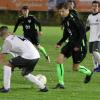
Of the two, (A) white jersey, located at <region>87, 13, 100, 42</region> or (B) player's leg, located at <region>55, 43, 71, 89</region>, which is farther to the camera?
(A) white jersey, located at <region>87, 13, 100, 42</region>

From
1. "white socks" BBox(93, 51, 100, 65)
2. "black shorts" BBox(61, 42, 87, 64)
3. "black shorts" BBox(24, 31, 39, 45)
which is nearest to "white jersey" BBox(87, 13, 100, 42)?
"white socks" BBox(93, 51, 100, 65)

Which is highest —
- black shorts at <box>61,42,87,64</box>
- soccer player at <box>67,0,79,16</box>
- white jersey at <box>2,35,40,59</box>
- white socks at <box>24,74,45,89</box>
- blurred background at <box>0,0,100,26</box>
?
soccer player at <box>67,0,79,16</box>

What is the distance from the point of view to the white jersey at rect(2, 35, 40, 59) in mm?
13070

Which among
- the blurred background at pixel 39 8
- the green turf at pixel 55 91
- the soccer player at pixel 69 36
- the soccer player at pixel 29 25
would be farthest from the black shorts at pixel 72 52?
the blurred background at pixel 39 8

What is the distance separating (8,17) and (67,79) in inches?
1319

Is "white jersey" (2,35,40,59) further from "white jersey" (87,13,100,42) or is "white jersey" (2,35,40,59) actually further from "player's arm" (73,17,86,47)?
"white jersey" (87,13,100,42)

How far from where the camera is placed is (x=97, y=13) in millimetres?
17234

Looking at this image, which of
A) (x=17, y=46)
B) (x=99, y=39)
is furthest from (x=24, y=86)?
(x=99, y=39)

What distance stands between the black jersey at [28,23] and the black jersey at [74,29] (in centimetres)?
632

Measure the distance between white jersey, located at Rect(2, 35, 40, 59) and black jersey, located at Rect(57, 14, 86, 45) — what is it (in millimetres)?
1309

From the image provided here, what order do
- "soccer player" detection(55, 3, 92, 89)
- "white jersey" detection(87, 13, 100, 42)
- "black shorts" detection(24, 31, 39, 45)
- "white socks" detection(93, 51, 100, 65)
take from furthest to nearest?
"black shorts" detection(24, 31, 39, 45), "white socks" detection(93, 51, 100, 65), "white jersey" detection(87, 13, 100, 42), "soccer player" detection(55, 3, 92, 89)

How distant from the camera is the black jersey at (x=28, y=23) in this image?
2059 centimetres

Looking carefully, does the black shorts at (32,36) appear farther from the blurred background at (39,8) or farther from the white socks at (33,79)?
the blurred background at (39,8)

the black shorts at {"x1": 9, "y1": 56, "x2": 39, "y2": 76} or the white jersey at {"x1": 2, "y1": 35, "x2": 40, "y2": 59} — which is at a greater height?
the white jersey at {"x1": 2, "y1": 35, "x2": 40, "y2": 59}
